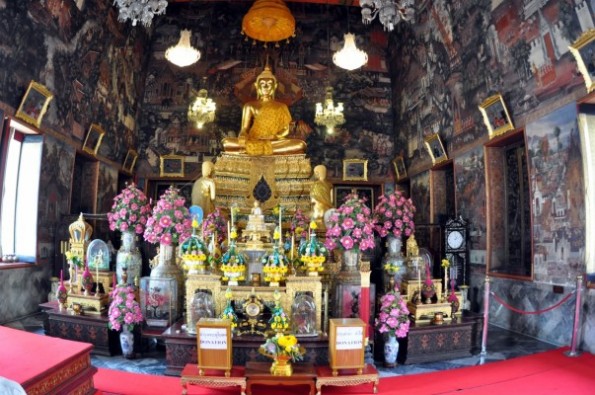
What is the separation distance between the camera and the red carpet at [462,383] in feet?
12.1

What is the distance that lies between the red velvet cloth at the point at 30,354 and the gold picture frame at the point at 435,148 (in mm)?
8117

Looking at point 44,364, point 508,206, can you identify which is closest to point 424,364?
point 44,364

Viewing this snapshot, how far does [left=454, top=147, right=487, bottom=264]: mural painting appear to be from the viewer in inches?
308

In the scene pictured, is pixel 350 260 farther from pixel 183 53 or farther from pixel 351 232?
pixel 183 53

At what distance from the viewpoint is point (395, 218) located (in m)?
6.44

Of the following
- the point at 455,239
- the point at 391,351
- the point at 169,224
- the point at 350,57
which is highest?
the point at 350,57

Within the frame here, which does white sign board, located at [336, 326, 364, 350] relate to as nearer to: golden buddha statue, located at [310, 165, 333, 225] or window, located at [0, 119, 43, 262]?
golden buddha statue, located at [310, 165, 333, 225]

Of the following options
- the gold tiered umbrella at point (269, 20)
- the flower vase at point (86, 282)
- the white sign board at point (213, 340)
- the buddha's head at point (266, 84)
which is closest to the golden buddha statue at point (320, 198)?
the buddha's head at point (266, 84)

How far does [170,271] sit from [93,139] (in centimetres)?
541

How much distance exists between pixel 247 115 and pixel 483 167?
17.1 ft

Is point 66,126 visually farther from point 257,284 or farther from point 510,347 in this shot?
point 510,347

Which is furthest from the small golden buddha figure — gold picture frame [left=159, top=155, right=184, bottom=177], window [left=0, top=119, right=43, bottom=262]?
gold picture frame [left=159, top=155, right=184, bottom=177]

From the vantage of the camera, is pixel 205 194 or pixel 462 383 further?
pixel 205 194

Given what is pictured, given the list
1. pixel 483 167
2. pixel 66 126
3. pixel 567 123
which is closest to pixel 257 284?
pixel 567 123
